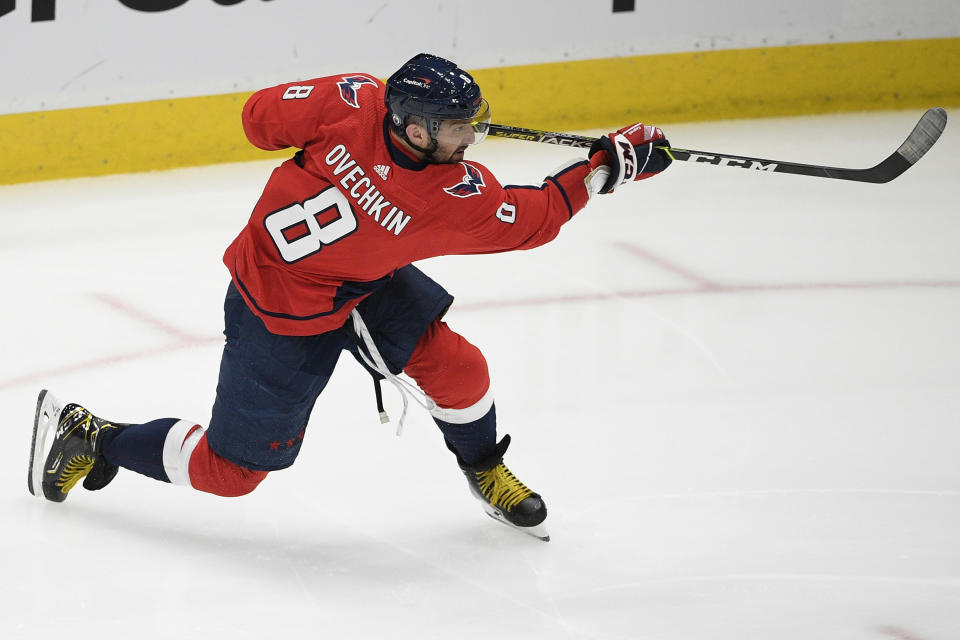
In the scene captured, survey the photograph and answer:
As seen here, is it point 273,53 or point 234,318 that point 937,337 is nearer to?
point 234,318

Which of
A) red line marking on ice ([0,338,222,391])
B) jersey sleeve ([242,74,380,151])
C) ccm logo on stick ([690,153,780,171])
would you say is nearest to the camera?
jersey sleeve ([242,74,380,151])

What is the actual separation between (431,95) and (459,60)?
3.22 m

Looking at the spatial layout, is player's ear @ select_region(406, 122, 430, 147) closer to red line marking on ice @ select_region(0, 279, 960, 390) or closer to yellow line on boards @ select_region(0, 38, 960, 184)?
red line marking on ice @ select_region(0, 279, 960, 390)

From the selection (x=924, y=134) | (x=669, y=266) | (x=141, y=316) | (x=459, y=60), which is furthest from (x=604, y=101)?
(x=924, y=134)

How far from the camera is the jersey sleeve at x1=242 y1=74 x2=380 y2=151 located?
2.37 metres

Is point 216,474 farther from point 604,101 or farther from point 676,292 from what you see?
point 604,101

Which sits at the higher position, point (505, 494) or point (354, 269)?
point (354, 269)

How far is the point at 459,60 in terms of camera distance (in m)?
5.39

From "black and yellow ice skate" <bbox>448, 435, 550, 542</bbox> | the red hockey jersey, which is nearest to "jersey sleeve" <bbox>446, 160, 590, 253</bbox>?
the red hockey jersey

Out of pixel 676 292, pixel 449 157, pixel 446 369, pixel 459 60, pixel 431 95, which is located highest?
pixel 431 95

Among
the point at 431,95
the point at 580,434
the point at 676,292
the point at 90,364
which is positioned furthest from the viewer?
the point at 676,292

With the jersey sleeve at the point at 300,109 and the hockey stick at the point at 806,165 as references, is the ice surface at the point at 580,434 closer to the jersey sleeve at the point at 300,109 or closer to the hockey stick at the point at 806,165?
the hockey stick at the point at 806,165

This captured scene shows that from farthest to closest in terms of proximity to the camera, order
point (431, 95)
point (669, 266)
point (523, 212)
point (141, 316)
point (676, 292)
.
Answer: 1. point (669, 266)
2. point (676, 292)
3. point (141, 316)
4. point (523, 212)
5. point (431, 95)

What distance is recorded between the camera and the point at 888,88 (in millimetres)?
5883
